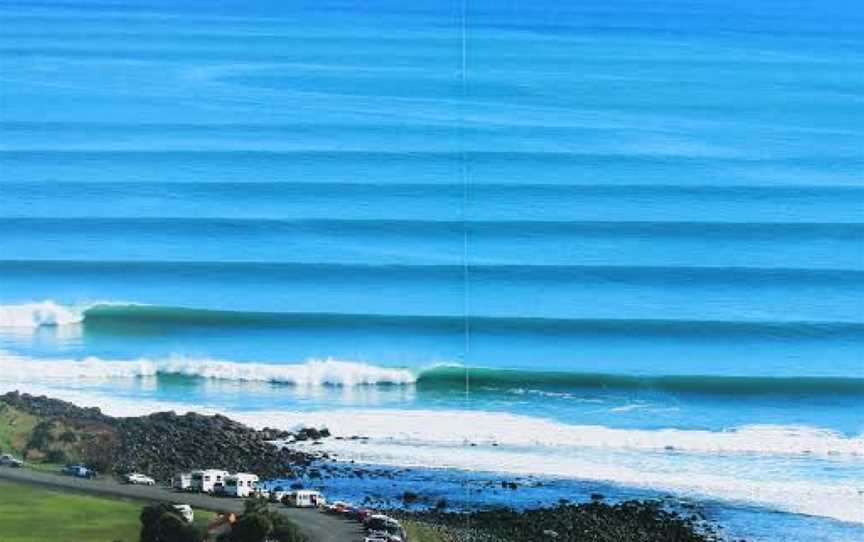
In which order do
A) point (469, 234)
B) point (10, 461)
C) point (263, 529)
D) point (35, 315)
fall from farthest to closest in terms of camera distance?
1. point (469, 234)
2. point (35, 315)
3. point (10, 461)
4. point (263, 529)

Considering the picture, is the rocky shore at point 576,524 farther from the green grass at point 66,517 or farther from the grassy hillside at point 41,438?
the grassy hillside at point 41,438

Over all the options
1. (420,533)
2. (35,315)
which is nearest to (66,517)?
(35,315)

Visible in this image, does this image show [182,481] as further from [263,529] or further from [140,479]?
[263,529]

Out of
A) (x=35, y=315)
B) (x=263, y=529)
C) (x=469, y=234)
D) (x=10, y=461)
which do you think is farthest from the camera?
(x=469, y=234)

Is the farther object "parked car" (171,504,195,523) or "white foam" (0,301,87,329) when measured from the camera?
"white foam" (0,301,87,329)

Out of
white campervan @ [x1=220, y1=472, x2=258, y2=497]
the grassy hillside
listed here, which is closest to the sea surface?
the grassy hillside

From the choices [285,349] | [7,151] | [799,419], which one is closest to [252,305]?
[285,349]

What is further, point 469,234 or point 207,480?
point 469,234

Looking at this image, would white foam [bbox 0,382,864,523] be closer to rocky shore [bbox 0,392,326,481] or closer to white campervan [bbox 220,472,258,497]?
rocky shore [bbox 0,392,326,481]
